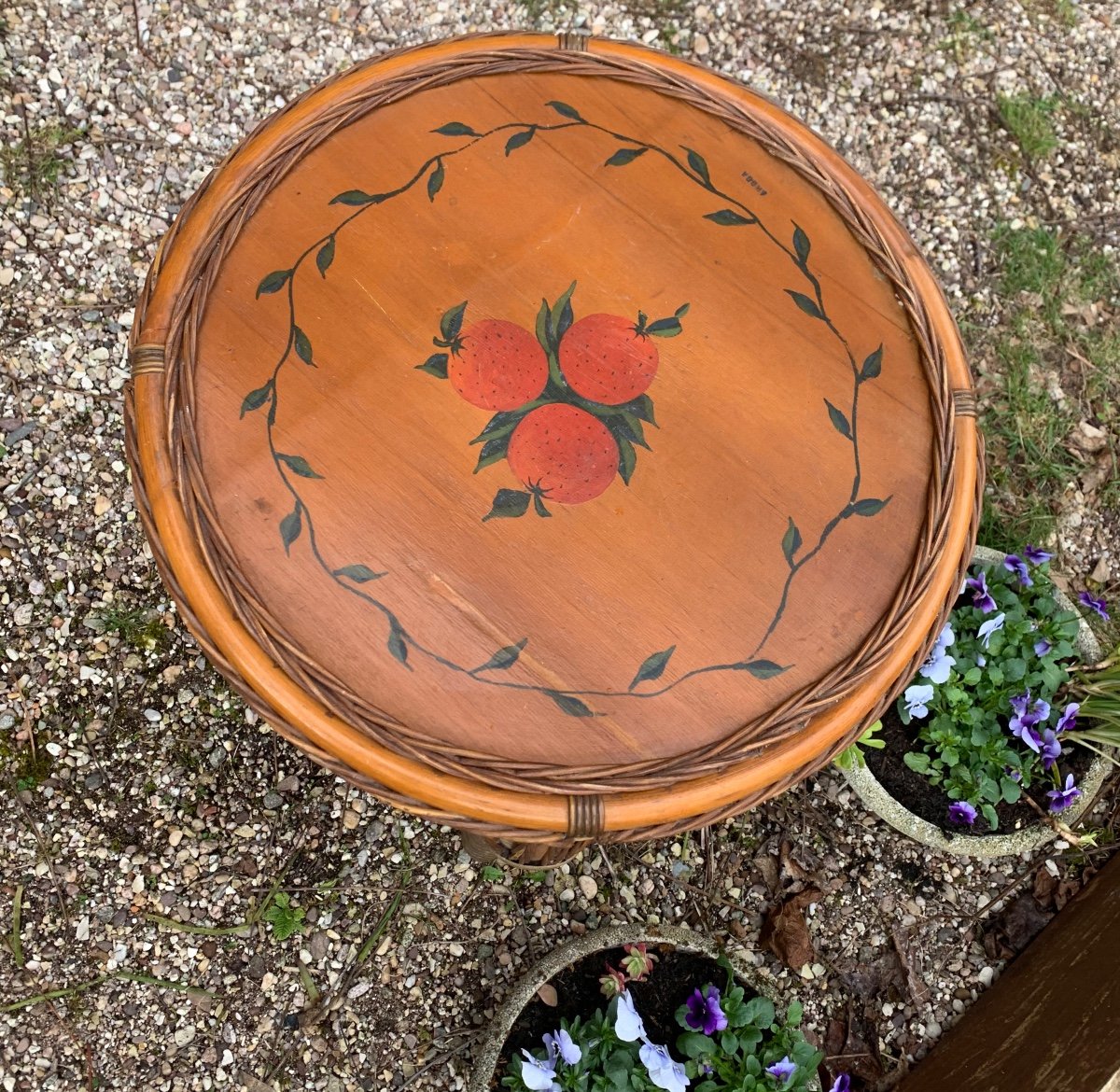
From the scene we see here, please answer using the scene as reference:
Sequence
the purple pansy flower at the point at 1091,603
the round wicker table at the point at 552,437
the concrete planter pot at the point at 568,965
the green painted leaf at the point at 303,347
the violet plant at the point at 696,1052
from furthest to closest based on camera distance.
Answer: the purple pansy flower at the point at 1091,603 < the concrete planter pot at the point at 568,965 < the violet plant at the point at 696,1052 < the green painted leaf at the point at 303,347 < the round wicker table at the point at 552,437

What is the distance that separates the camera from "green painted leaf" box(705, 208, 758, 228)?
1717 mm

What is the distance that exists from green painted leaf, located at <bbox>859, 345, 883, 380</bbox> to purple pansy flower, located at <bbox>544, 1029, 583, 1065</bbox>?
1.32m

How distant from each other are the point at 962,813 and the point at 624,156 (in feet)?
5.46

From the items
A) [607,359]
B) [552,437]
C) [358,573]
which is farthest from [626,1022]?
[607,359]

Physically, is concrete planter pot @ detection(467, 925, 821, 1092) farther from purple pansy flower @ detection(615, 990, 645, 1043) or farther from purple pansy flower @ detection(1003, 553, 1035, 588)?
purple pansy flower @ detection(1003, 553, 1035, 588)

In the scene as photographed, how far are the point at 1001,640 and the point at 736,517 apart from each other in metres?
1.06

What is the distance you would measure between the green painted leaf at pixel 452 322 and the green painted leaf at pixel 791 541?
2.13 ft

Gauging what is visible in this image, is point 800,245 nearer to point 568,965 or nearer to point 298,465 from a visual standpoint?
point 298,465

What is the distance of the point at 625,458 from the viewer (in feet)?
5.23

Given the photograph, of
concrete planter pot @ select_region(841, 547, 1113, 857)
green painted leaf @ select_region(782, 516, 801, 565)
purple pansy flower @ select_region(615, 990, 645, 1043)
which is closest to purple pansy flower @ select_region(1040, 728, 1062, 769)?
concrete planter pot @ select_region(841, 547, 1113, 857)

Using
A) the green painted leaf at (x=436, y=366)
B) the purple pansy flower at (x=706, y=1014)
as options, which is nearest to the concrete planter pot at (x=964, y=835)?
the purple pansy flower at (x=706, y=1014)

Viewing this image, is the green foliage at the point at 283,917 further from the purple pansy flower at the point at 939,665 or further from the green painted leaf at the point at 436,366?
the purple pansy flower at the point at 939,665

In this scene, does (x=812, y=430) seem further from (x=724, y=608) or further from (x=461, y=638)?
(x=461, y=638)

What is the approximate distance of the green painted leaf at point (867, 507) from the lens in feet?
5.24
